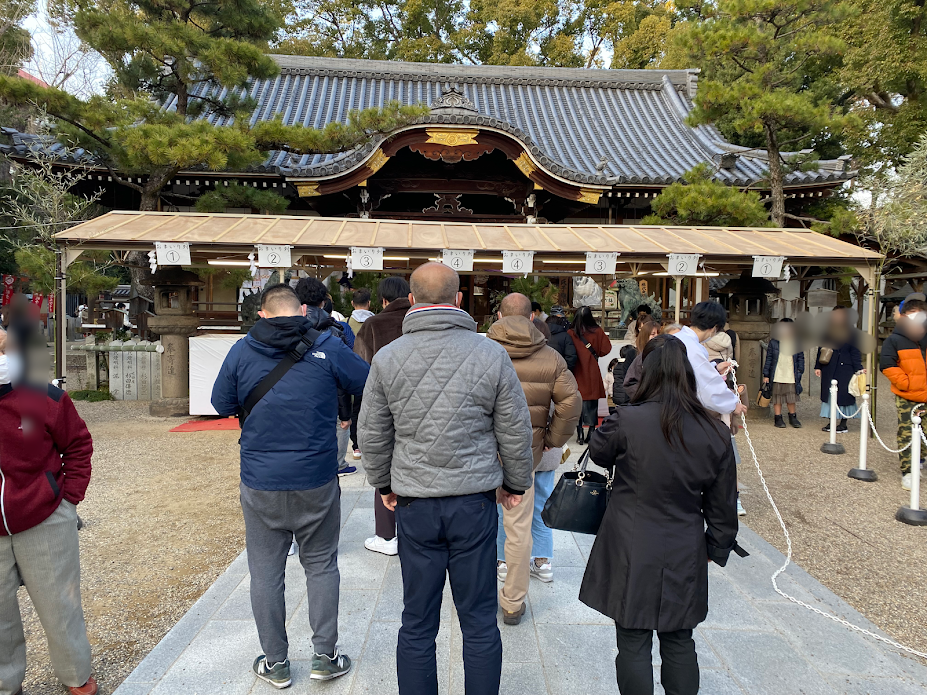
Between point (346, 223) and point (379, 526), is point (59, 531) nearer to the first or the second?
point (379, 526)

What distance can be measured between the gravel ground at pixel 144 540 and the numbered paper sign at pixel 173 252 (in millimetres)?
2266

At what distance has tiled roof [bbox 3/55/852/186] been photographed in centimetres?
1184

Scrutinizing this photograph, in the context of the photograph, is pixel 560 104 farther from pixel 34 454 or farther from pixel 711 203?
pixel 34 454

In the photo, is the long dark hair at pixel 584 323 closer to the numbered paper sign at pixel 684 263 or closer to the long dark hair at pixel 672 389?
the numbered paper sign at pixel 684 263

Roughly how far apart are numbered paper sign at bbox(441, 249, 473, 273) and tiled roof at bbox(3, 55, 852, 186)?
15.8 feet

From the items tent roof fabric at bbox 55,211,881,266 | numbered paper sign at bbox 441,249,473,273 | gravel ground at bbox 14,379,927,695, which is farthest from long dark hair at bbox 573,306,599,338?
gravel ground at bbox 14,379,927,695

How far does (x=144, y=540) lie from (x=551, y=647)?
3.34 m

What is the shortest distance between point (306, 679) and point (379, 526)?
141 cm

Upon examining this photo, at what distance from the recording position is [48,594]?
2.34m

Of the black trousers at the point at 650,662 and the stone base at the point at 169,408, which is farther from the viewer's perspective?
the stone base at the point at 169,408

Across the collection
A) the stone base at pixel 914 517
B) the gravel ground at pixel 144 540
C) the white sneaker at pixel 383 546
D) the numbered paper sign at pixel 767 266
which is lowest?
the gravel ground at pixel 144 540

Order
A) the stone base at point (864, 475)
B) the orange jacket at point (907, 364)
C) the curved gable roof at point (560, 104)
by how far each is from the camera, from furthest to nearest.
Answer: the curved gable roof at point (560, 104) < the stone base at point (864, 475) < the orange jacket at point (907, 364)

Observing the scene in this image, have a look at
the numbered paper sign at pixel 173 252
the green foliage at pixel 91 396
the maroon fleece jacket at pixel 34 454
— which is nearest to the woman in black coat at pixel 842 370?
the numbered paper sign at pixel 173 252

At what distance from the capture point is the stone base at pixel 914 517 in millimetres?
4820
